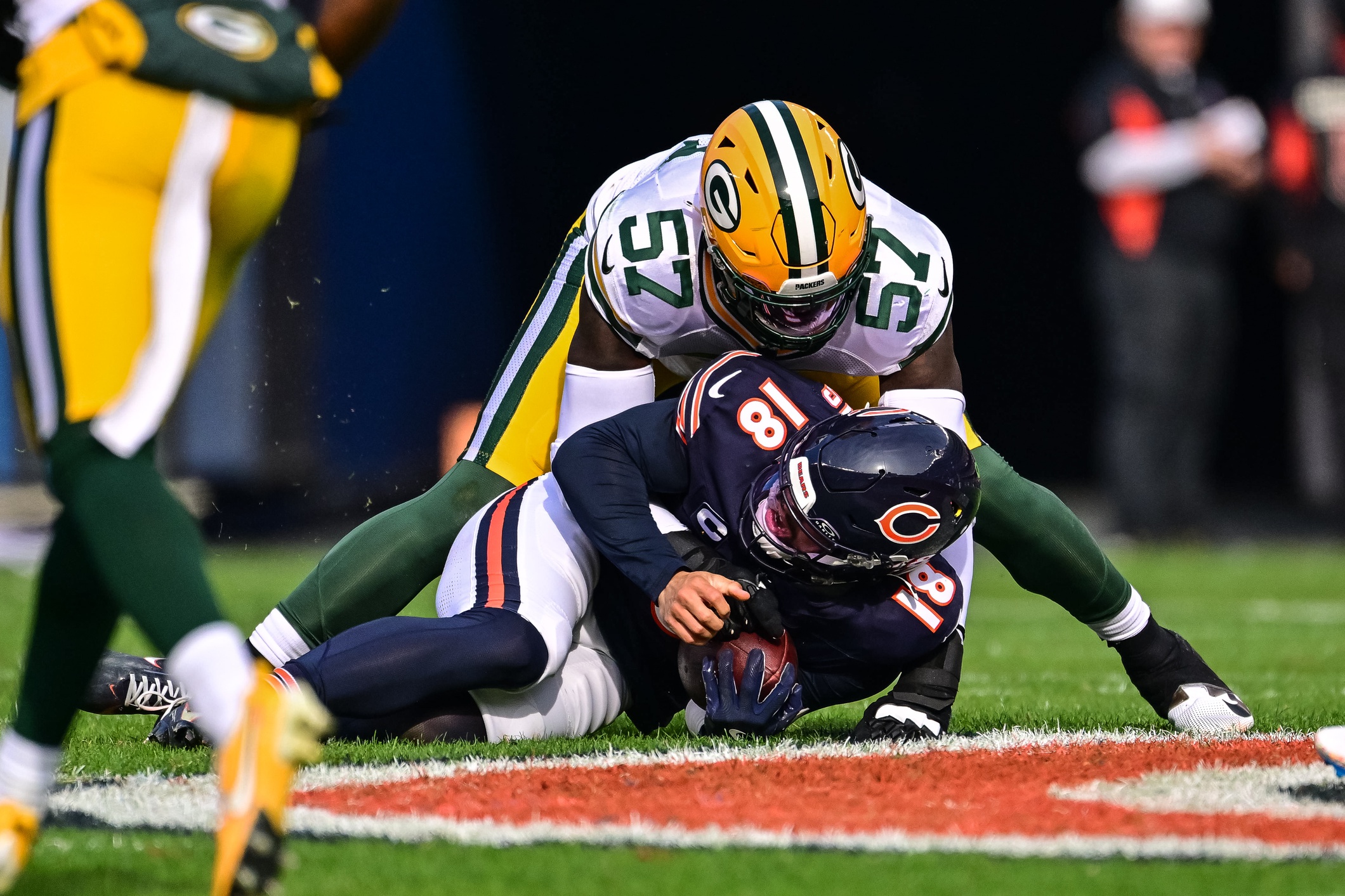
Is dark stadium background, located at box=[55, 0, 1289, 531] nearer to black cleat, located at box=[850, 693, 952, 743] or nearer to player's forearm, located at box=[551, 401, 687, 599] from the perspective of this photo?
player's forearm, located at box=[551, 401, 687, 599]

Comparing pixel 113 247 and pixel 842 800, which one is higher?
pixel 113 247

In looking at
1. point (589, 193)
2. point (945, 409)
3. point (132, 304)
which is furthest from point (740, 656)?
point (589, 193)

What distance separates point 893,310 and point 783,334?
245mm

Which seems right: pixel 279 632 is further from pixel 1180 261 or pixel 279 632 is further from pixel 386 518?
pixel 1180 261

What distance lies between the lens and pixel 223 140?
2.47m

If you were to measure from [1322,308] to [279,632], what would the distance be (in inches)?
343

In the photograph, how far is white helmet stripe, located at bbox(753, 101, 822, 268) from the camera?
12.9 feet

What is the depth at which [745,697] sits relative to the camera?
3652mm

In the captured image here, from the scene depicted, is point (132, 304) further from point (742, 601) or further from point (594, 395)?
point (594, 395)

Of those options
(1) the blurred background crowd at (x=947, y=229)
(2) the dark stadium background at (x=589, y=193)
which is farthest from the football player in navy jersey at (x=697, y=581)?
(1) the blurred background crowd at (x=947, y=229)

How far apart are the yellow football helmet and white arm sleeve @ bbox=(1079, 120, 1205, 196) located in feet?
21.6

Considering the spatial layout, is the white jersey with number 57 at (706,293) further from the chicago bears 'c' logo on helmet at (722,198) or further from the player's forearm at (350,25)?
the player's forearm at (350,25)

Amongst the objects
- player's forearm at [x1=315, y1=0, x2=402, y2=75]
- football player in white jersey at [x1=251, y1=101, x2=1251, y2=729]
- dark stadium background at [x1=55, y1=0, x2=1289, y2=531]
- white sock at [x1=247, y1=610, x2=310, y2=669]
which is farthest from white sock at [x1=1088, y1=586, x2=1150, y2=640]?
dark stadium background at [x1=55, y1=0, x2=1289, y2=531]

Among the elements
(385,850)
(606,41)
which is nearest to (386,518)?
(385,850)
